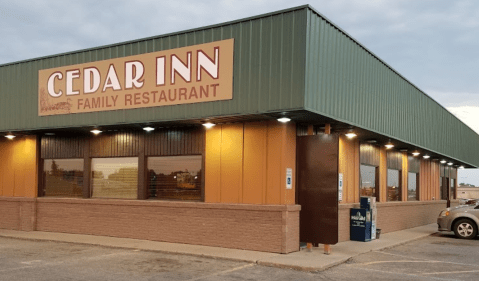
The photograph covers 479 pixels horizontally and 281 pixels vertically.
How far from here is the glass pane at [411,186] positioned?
2412 cm

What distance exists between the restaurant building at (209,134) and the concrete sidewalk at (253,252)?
0.49 metres

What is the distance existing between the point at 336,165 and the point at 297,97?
2.45m

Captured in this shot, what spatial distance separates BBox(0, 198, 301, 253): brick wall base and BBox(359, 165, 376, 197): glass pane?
572 centimetres

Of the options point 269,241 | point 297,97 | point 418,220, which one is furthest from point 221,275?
point 418,220

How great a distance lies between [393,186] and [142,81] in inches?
491

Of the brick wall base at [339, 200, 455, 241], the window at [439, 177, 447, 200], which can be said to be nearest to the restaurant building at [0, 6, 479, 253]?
the brick wall base at [339, 200, 455, 241]

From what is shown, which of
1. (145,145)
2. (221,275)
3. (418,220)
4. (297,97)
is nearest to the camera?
(221,275)

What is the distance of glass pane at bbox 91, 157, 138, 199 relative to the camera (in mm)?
16766

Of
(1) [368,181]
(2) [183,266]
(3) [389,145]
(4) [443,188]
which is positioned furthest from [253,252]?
(4) [443,188]

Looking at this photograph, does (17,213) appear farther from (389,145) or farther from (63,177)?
(389,145)

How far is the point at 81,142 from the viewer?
18047mm

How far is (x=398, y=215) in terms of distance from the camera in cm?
2170

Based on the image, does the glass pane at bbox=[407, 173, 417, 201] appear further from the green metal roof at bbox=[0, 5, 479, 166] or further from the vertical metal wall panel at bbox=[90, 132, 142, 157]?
the vertical metal wall panel at bbox=[90, 132, 142, 157]

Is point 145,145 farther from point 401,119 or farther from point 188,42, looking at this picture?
point 401,119
